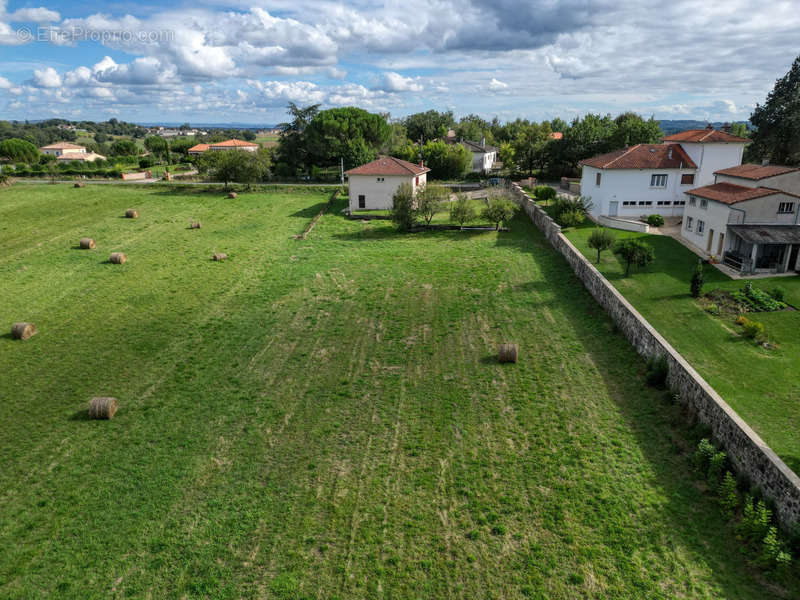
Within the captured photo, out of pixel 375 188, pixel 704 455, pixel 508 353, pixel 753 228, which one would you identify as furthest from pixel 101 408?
pixel 375 188

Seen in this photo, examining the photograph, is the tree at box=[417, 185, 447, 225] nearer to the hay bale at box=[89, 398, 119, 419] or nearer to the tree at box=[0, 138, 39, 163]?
the hay bale at box=[89, 398, 119, 419]

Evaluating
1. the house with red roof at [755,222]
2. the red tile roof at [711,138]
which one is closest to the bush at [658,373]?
the house with red roof at [755,222]

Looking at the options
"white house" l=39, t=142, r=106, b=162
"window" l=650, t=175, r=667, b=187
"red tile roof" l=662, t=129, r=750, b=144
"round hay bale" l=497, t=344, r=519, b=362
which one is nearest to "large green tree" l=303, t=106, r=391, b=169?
"window" l=650, t=175, r=667, b=187

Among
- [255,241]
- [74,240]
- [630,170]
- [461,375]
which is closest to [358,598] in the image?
[461,375]

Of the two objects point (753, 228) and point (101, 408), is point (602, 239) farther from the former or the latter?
point (101, 408)

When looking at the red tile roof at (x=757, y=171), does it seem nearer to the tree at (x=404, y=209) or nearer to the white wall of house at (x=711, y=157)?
the white wall of house at (x=711, y=157)

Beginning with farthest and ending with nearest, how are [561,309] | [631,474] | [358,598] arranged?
[561,309] < [631,474] < [358,598]

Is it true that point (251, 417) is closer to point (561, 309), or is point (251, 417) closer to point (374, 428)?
point (374, 428)
